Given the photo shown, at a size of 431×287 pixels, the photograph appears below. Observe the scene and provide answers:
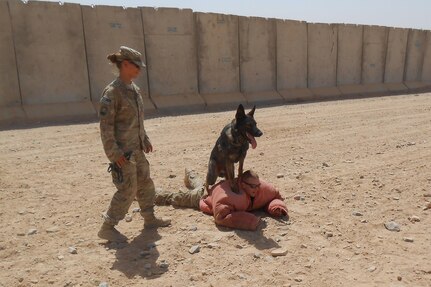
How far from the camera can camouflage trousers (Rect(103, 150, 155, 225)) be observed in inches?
136

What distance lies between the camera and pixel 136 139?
355cm

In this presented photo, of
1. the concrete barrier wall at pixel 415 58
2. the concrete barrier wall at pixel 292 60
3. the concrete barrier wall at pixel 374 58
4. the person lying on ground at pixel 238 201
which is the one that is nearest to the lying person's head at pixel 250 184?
the person lying on ground at pixel 238 201

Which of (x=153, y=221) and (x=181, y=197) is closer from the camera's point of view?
(x=153, y=221)

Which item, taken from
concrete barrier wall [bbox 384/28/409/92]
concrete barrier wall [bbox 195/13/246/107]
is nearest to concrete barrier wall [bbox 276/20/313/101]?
concrete barrier wall [bbox 195/13/246/107]

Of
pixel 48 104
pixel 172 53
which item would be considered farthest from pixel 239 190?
pixel 172 53

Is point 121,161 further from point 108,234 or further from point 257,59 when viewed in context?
point 257,59

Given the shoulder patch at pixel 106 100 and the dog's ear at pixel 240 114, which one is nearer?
the shoulder patch at pixel 106 100

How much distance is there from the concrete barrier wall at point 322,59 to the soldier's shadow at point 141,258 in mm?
13369

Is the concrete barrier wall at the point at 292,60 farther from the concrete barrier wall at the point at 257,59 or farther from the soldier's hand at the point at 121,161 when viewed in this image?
the soldier's hand at the point at 121,161

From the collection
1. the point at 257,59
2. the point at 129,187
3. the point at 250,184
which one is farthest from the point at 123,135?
the point at 257,59

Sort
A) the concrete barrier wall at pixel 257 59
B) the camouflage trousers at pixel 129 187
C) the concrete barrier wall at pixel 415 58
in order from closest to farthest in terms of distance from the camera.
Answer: the camouflage trousers at pixel 129 187 → the concrete barrier wall at pixel 257 59 → the concrete barrier wall at pixel 415 58

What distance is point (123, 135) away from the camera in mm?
3455

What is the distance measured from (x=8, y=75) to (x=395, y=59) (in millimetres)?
17535

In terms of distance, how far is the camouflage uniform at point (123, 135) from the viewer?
327 cm
